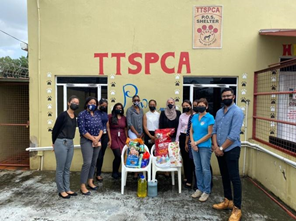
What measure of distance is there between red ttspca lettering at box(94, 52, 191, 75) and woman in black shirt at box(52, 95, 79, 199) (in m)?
1.64

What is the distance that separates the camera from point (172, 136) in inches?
167

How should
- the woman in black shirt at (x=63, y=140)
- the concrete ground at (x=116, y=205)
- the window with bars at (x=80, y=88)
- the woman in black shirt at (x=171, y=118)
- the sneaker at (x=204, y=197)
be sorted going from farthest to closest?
the window with bars at (x=80, y=88)
the woman in black shirt at (x=171, y=118)
the sneaker at (x=204, y=197)
the woman in black shirt at (x=63, y=140)
the concrete ground at (x=116, y=205)

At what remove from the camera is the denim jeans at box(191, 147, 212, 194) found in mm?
3432

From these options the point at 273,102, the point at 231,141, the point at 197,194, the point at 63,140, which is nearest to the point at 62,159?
the point at 63,140

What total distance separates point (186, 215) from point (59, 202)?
1.96m

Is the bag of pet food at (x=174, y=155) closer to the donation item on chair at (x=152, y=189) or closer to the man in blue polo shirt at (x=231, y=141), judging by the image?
the donation item on chair at (x=152, y=189)

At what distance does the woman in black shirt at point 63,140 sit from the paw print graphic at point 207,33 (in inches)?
117

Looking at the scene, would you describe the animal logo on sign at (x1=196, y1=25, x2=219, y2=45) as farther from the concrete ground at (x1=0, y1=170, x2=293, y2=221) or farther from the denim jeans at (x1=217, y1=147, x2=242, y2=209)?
the concrete ground at (x1=0, y1=170, x2=293, y2=221)

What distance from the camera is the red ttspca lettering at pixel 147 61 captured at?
4.77 meters

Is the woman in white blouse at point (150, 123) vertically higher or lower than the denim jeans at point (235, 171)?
higher

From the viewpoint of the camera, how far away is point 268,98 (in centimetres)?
459

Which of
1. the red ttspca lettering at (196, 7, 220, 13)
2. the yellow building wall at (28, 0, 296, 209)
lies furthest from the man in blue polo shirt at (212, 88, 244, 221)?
the red ttspca lettering at (196, 7, 220, 13)

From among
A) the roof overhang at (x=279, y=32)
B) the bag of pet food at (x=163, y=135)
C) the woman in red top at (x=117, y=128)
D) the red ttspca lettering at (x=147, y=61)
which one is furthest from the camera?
the red ttspca lettering at (x=147, y=61)

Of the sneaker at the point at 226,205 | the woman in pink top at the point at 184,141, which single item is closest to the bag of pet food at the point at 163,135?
the woman in pink top at the point at 184,141
